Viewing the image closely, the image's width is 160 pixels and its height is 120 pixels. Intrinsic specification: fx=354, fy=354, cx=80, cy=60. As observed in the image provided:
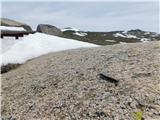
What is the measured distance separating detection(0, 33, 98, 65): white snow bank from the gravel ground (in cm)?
235

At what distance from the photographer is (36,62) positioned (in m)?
16.0

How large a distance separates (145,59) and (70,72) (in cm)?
274

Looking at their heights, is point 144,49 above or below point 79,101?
above

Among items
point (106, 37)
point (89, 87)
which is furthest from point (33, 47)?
point (106, 37)

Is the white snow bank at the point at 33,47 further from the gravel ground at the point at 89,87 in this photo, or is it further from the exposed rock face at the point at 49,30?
the exposed rock face at the point at 49,30

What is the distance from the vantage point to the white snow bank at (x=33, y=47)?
1742 centimetres

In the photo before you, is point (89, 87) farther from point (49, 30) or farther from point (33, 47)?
point (49, 30)

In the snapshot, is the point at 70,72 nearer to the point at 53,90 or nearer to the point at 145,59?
the point at 53,90

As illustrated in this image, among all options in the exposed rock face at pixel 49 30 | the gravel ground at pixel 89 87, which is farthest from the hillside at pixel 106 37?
the gravel ground at pixel 89 87

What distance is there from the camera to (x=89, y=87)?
37.0ft

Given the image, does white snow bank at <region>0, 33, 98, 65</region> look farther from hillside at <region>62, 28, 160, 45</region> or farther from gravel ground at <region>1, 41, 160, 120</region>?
hillside at <region>62, 28, 160, 45</region>

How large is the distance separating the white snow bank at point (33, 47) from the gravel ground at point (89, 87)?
7.72ft

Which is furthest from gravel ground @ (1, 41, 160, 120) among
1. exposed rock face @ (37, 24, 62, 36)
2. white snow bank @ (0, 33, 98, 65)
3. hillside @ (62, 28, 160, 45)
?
hillside @ (62, 28, 160, 45)

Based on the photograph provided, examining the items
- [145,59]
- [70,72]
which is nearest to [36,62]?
[70,72]
